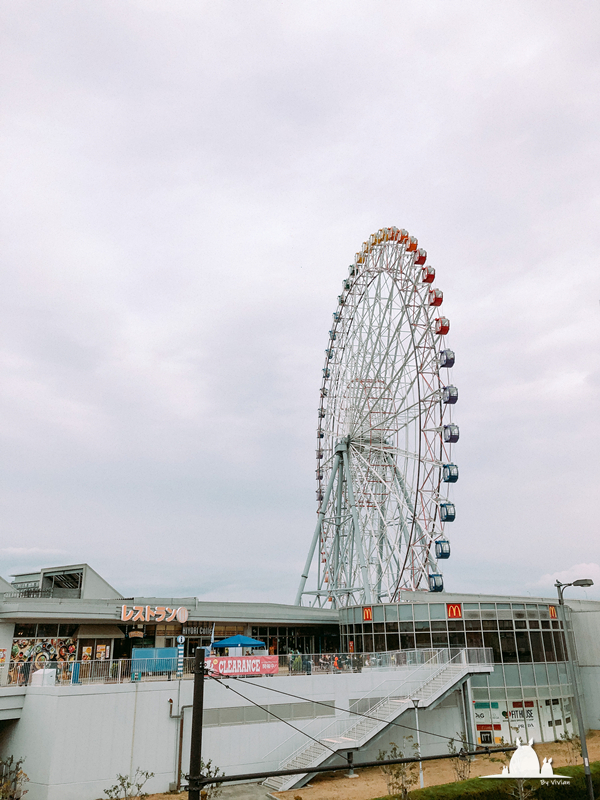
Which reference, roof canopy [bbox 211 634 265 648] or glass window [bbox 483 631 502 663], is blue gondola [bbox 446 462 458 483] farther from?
roof canopy [bbox 211 634 265 648]

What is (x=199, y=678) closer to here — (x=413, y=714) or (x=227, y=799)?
(x=227, y=799)

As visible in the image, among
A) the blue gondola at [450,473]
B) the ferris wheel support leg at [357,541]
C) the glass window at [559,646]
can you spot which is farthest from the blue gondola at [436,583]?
the glass window at [559,646]

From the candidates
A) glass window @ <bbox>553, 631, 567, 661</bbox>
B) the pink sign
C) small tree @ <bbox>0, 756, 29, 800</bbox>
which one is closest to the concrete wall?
small tree @ <bbox>0, 756, 29, 800</bbox>

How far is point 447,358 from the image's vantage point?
39344mm

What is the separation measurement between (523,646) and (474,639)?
275 cm

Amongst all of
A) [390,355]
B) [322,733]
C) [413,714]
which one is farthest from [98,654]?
[390,355]

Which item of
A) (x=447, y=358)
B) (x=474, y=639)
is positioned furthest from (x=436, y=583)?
(x=447, y=358)

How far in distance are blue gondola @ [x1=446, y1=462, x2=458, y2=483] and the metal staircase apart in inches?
394

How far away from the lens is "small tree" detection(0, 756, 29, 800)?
21453 millimetres

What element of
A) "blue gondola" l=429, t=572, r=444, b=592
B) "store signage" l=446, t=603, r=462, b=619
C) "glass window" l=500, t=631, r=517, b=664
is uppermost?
"blue gondola" l=429, t=572, r=444, b=592

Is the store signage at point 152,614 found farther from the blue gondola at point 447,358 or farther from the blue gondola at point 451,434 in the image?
the blue gondola at point 447,358

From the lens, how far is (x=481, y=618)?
34.8 metres

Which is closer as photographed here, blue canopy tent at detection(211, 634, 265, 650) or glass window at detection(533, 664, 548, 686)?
blue canopy tent at detection(211, 634, 265, 650)

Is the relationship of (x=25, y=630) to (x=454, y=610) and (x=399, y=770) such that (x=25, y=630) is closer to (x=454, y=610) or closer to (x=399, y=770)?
(x=399, y=770)
